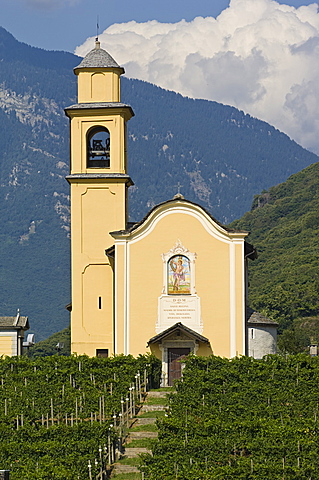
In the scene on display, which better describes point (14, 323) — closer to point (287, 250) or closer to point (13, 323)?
point (13, 323)

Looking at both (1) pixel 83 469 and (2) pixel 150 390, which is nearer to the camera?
(1) pixel 83 469

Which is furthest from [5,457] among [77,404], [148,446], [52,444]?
[77,404]

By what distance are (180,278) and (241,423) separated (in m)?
14.6

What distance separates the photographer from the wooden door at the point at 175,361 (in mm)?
41938

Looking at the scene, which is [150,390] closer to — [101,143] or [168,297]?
[168,297]

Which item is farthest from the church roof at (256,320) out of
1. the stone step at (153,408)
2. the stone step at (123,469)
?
the stone step at (123,469)

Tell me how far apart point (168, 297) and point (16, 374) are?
792 centimetres

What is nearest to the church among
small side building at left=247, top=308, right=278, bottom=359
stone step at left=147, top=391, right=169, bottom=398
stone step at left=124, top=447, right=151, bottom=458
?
stone step at left=147, top=391, right=169, bottom=398

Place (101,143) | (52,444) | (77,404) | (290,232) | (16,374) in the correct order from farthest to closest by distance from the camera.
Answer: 1. (290,232)
2. (101,143)
3. (16,374)
4. (77,404)
5. (52,444)

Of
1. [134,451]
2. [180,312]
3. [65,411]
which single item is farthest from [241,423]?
[180,312]

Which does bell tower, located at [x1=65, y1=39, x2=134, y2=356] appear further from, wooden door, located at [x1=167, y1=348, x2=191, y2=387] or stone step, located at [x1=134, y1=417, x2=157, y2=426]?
stone step, located at [x1=134, y1=417, x2=157, y2=426]

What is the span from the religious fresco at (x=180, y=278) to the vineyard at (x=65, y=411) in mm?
3609

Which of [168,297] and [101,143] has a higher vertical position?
[101,143]

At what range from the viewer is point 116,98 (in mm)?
46406
